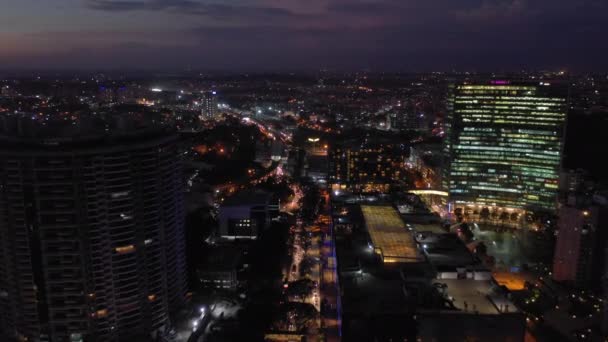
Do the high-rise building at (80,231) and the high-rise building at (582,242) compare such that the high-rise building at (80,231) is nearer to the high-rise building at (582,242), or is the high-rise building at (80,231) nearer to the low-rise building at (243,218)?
the low-rise building at (243,218)

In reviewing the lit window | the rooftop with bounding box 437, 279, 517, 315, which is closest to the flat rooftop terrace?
the rooftop with bounding box 437, 279, 517, 315

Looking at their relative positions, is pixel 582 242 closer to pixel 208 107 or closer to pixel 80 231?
pixel 80 231

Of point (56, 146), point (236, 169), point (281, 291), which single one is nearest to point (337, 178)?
point (236, 169)

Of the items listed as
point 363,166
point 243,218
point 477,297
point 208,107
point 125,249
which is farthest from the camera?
point 208,107

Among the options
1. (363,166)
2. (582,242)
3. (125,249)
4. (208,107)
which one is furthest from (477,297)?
(208,107)

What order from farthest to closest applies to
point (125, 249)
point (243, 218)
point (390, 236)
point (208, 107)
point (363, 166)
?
1. point (208, 107)
2. point (363, 166)
3. point (243, 218)
4. point (390, 236)
5. point (125, 249)

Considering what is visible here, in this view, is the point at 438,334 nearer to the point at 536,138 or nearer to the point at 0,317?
the point at 0,317

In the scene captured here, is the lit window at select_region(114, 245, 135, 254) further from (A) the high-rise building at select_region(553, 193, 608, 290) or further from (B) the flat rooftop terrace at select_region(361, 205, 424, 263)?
(A) the high-rise building at select_region(553, 193, 608, 290)

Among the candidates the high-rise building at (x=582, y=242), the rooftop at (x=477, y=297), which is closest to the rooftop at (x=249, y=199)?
the rooftop at (x=477, y=297)
